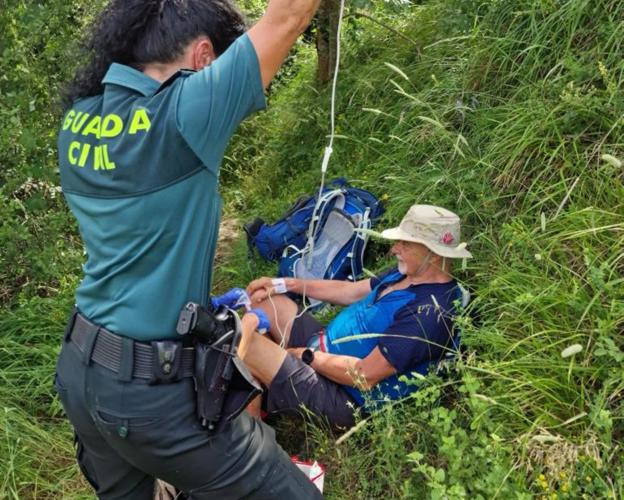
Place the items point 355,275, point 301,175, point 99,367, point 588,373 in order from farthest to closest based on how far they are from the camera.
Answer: point 301,175 < point 355,275 < point 588,373 < point 99,367

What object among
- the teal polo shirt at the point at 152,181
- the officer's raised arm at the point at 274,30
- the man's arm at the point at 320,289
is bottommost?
the man's arm at the point at 320,289

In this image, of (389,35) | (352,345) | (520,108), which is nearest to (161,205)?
(352,345)

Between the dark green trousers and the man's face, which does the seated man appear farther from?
the dark green trousers

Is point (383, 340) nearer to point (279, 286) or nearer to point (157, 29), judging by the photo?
point (279, 286)

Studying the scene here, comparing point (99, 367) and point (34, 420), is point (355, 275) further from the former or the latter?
point (99, 367)

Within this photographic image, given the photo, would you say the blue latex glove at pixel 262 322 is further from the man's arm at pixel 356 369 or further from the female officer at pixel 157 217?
the female officer at pixel 157 217

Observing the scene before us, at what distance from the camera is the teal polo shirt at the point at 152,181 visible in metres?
1.89

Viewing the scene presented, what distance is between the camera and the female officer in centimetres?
192

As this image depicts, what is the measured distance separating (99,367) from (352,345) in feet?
4.81

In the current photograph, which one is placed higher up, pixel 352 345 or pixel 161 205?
pixel 161 205

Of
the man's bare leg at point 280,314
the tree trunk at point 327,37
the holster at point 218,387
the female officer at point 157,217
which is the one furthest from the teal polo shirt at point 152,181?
the tree trunk at point 327,37

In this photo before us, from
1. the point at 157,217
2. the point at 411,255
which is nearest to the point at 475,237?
the point at 411,255

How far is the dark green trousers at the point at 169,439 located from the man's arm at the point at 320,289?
160 centimetres

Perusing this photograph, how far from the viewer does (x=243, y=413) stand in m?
2.28
